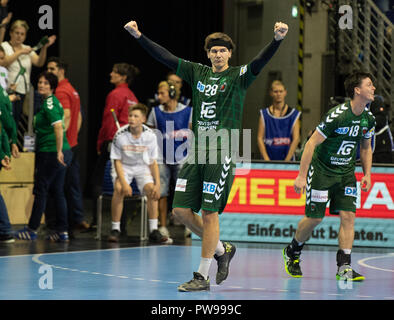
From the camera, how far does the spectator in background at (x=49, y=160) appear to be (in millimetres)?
9398

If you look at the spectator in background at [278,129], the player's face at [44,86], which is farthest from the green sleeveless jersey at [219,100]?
the spectator in background at [278,129]

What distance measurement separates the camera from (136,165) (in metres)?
10.0

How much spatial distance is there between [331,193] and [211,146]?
5.19 feet

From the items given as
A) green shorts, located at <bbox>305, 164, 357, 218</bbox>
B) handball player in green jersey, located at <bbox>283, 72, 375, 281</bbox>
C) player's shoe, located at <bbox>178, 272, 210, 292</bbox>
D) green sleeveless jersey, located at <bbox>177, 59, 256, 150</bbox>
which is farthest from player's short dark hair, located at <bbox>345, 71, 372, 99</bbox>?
player's shoe, located at <bbox>178, 272, 210, 292</bbox>

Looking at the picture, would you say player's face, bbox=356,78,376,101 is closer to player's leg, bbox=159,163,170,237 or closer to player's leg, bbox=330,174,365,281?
player's leg, bbox=330,174,365,281

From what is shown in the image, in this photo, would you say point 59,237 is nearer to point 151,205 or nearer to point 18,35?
point 151,205

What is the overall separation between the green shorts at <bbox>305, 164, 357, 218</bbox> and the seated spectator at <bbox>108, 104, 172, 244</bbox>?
10.1 feet

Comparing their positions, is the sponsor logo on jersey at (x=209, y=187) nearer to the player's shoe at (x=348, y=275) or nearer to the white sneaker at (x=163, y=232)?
the player's shoe at (x=348, y=275)

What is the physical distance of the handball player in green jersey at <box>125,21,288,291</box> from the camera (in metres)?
6.09

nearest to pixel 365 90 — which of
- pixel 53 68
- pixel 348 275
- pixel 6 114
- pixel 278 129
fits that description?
pixel 348 275

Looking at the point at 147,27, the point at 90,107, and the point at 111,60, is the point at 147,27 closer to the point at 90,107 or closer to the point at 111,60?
the point at 111,60

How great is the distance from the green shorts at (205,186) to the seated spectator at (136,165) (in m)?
3.64
